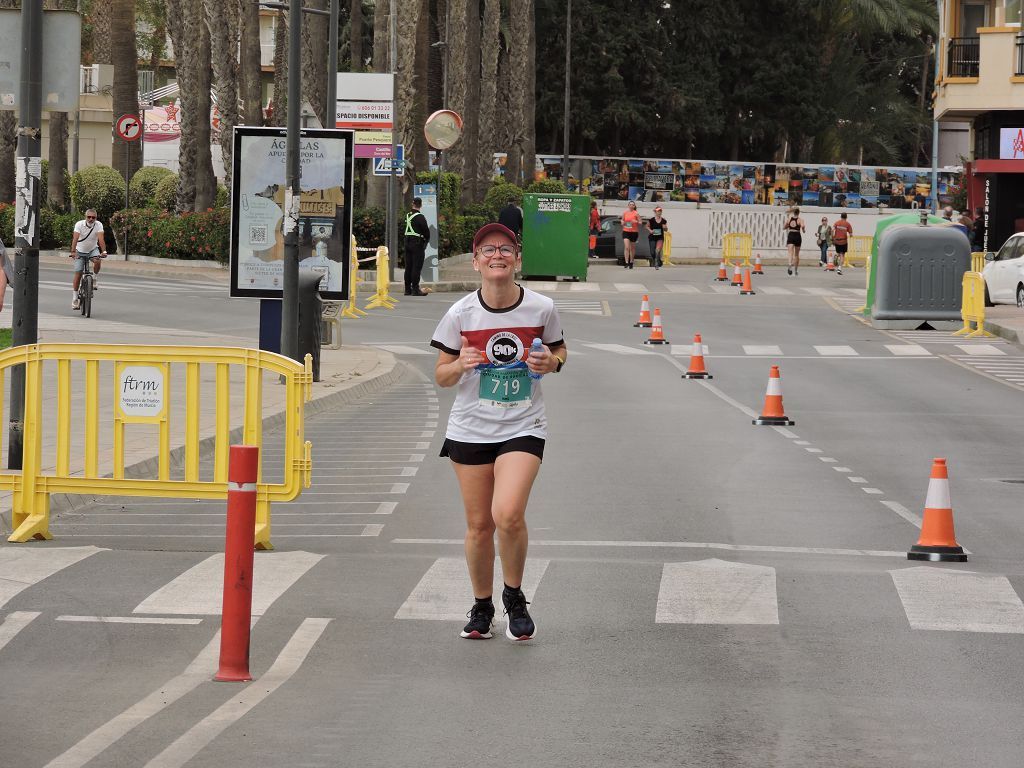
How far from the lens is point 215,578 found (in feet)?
31.2

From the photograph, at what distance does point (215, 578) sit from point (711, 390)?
1346 cm

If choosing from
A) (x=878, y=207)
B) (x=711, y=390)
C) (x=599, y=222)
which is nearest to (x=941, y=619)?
(x=711, y=390)

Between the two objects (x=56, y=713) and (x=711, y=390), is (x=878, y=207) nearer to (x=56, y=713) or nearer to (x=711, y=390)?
(x=711, y=390)

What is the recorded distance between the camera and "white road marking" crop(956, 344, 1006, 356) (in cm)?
2879

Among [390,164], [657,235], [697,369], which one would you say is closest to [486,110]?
[657,235]

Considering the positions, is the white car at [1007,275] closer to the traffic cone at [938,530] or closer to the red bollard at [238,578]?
the traffic cone at [938,530]

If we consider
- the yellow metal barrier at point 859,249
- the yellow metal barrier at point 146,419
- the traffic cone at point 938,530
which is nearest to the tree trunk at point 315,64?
the yellow metal barrier at point 859,249

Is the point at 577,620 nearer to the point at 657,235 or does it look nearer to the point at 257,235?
the point at 257,235

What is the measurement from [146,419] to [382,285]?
25.9 metres

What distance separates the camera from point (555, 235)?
4547cm

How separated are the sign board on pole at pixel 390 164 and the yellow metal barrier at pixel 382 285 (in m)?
4.73

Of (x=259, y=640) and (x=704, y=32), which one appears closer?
(x=259, y=640)

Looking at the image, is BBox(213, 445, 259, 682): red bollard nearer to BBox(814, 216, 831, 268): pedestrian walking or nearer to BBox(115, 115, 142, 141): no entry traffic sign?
BBox(115, 115, 142, 141): no entry traffic sign

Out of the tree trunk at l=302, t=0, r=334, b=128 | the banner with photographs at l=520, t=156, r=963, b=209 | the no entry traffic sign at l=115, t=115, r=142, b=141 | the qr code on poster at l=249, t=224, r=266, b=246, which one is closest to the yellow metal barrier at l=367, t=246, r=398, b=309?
the tree trunk at l=302, t=0, r=334, b=128
